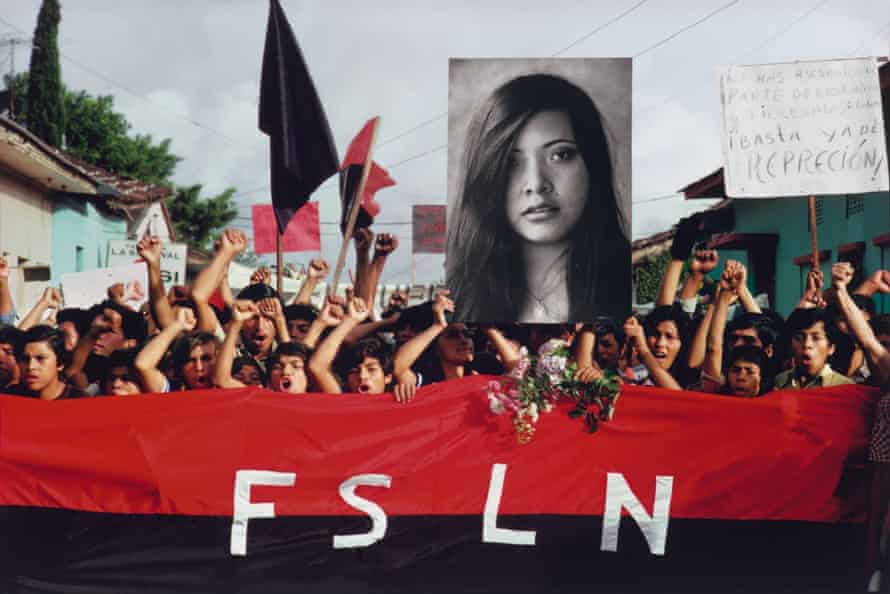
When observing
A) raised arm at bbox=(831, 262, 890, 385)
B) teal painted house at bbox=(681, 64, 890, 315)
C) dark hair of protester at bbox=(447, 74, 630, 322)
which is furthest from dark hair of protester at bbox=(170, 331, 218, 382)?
teal painted house at bbox=(681, 64, 890, 315)

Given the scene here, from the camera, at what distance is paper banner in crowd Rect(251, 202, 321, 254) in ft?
38.9

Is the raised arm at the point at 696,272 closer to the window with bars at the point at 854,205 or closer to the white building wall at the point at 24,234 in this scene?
the window with bars at the point at 854,205

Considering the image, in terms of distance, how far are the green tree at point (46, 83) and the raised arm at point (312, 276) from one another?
96.3 ft

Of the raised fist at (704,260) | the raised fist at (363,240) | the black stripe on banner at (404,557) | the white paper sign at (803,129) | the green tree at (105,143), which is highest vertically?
the green tree at (105,143)

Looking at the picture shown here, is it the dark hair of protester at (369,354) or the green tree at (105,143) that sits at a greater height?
the green tree at (105,143)

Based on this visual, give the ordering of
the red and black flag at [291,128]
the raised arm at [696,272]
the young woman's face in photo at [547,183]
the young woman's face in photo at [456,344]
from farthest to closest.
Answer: the red and black flag at [291,128]
the raised arm at [696,272]
the young woman's face in photo at [456,344]
the young woman's face in photo at [547,183]

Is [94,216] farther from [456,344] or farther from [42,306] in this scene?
[456,344]

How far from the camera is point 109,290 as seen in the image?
334 inches

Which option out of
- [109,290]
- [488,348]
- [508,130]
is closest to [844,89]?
[508,130]

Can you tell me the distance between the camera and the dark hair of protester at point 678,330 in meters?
6.78

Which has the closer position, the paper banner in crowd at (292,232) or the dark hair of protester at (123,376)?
the dark hair of protester at (123,376)

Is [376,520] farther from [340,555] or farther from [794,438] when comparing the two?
[794,438]

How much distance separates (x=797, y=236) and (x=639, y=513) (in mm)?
16857

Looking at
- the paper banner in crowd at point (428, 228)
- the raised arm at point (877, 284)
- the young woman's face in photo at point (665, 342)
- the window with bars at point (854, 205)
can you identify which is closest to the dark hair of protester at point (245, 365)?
the young woman's face in photo at point (665, 342)
